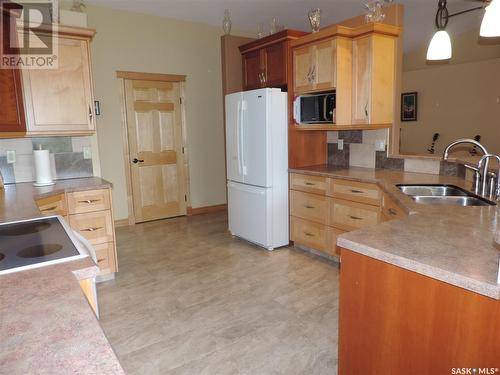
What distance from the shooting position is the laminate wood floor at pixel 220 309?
209 cm

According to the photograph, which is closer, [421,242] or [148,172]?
[421,242]

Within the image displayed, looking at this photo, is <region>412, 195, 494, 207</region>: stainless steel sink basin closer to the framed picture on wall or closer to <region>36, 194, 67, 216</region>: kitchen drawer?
<region>36, 194, 67, 216</region>: kitchen drawer

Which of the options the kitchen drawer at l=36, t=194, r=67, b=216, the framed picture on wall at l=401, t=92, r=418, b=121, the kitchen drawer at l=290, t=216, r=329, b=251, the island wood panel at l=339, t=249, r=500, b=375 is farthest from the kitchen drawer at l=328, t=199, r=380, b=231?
the framed picture on wall at l=401, t=92, r=418, b=121

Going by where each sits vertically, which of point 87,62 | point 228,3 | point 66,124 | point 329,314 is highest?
point 228,3

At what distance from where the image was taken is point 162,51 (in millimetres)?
5023

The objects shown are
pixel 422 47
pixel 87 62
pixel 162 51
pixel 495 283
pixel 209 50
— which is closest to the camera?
pixel 495 283

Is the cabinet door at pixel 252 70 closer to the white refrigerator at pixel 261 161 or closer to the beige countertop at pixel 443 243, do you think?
the white refrigerator at pixel 261 161

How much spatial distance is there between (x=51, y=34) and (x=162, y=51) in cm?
222

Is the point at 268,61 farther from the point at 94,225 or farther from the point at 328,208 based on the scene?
the point at 94,225

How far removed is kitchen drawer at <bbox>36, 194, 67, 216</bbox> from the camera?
106 inches

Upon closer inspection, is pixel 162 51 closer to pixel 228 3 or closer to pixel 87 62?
pixel 228 3

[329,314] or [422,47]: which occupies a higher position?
[422,47]

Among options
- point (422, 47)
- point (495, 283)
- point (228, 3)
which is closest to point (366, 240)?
point (495, 283)

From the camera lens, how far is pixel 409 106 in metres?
7.36
